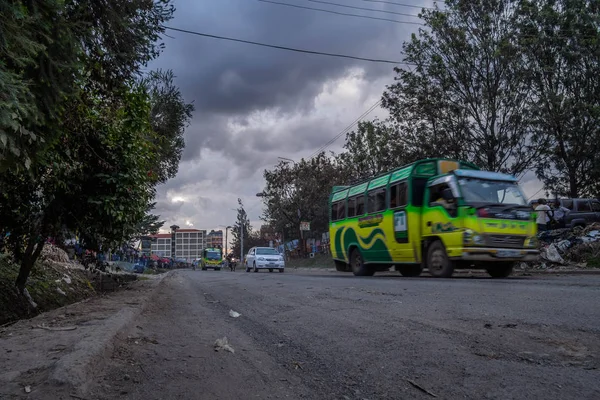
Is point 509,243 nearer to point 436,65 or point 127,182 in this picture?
point 127,182

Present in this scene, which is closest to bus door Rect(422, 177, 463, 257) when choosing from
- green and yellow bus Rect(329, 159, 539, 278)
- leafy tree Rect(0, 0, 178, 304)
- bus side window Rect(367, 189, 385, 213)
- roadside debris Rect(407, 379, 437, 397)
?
green and yellow bus Rect(329, 159, 539, 278)

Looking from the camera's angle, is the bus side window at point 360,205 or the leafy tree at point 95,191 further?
the bus side window at point 360,205

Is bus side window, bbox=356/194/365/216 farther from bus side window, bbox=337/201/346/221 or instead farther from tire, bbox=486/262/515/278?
tire, bbox=486/262/515/278

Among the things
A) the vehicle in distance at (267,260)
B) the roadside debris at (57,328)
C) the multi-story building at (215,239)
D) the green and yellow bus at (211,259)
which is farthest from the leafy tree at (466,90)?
the multi-story building at (215,239)

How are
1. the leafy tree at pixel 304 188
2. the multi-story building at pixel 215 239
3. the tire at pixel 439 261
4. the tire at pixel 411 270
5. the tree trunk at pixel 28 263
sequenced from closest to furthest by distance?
the tree trunk at pixel 28 263
the tire at pixel 439 261
the tire at pixel 411 270
the leafy tree at pixel 304 188
the multi-story building at pixel 215 239

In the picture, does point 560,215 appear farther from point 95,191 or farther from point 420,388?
point 420,388

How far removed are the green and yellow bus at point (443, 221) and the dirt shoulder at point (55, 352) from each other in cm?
833

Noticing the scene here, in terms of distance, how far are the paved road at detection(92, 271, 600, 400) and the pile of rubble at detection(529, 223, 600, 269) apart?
9757 mm

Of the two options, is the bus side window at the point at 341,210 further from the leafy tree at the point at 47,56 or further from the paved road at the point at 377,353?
the leafy tree at the point at 47,56

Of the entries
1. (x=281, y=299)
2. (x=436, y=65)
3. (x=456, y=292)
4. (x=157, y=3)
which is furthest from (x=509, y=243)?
(x=436, y=65)

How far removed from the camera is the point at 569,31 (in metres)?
23.4

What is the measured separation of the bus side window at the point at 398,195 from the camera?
13.7 metres

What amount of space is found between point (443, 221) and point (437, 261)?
1.18 m

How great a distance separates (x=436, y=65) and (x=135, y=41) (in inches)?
745
